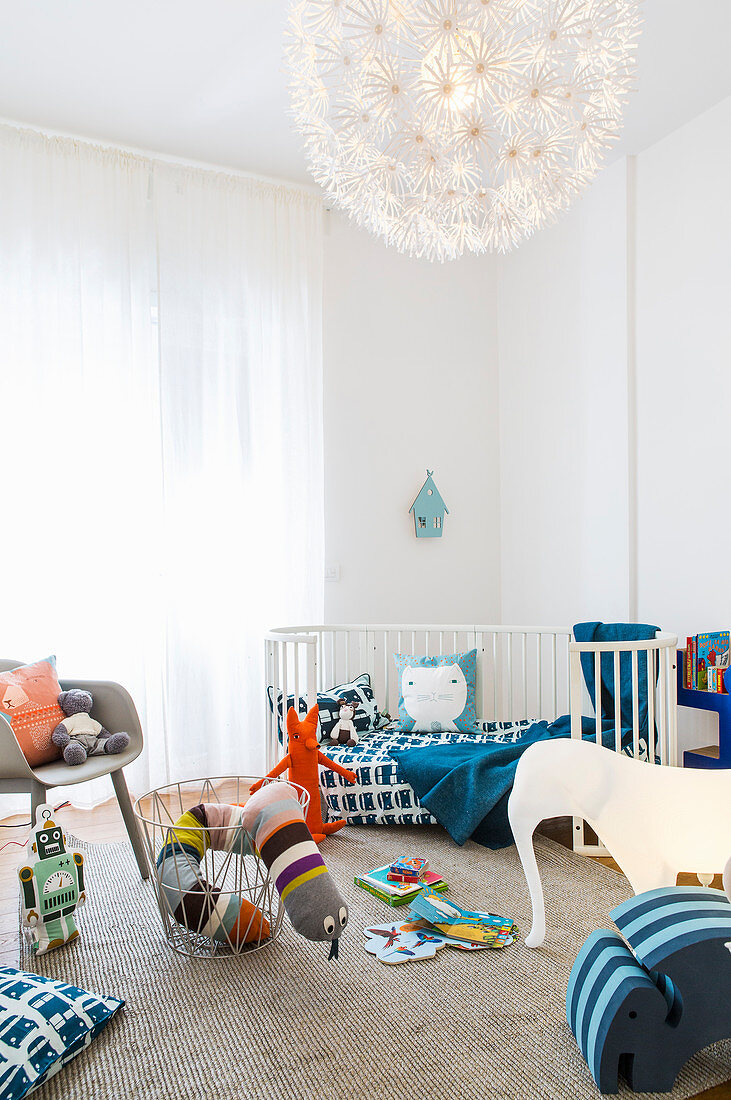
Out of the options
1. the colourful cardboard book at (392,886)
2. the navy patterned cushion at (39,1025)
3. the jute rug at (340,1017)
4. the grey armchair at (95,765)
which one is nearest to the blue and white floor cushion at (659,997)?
the jute rug at (340,1017)

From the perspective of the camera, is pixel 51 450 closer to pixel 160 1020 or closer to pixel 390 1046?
pixel 160 1020

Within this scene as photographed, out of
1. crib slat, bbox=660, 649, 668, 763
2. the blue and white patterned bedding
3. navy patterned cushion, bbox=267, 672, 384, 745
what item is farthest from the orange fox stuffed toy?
crib slat, bbox=660, 649, 668, 763

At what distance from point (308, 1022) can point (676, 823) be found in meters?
0.85

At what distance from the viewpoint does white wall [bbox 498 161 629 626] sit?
3398 millimetres

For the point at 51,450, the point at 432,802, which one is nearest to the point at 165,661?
the point at 51,450

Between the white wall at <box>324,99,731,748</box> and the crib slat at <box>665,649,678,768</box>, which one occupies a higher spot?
the white wall at <box>324,99,731,748</box>

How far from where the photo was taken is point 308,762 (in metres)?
2.48

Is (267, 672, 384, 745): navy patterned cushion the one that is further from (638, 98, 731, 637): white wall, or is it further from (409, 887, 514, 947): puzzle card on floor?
(638, 98, 731, 637): white wall

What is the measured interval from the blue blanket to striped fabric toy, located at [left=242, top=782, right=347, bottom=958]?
78 cm

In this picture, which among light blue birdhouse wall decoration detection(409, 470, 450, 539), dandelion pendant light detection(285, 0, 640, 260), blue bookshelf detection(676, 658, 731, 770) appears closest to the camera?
dandelion pendant light detection(285, 0, 640, 260)

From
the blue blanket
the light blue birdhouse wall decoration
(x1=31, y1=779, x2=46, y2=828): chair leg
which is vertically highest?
the light blue birdhouse wall decoration

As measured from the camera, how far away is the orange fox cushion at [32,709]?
2.20 metres

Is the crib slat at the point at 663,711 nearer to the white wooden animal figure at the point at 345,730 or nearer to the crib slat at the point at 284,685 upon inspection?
the white wooden animal figure at the point at 345,730

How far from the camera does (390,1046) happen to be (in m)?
1.46
